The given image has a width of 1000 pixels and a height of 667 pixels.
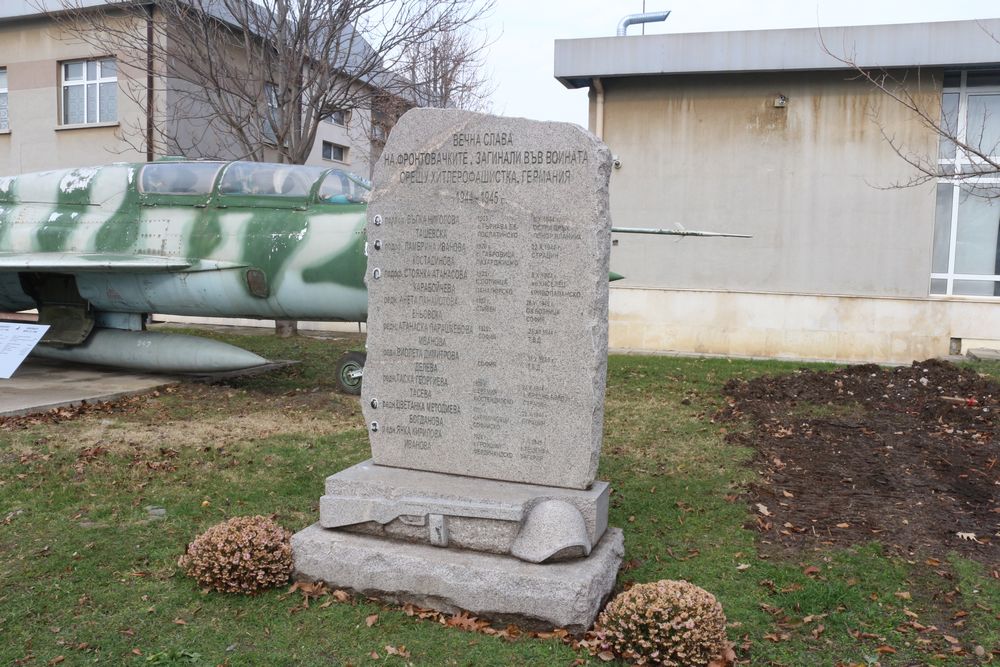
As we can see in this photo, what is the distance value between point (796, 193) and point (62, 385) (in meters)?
13.0

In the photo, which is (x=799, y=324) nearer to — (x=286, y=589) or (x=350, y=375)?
(x=350, y=375)

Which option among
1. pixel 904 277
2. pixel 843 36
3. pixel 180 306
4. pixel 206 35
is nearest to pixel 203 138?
pixel 206 35

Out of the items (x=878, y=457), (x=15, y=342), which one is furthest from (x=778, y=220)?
(x=15, y=342)

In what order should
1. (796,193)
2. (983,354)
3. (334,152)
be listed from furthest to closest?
(334,152) → (796,193) → (983,354)

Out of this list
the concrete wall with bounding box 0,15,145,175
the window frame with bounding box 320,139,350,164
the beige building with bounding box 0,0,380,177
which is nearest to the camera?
the beige building with bounding box 0,0,380,177

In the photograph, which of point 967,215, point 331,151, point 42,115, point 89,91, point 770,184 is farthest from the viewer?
point 331,151

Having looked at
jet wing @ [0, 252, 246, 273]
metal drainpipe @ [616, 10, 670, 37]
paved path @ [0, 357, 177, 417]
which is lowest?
paved path @ [0, 357, 177, 417]

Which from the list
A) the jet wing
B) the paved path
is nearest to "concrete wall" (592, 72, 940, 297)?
the jet wing

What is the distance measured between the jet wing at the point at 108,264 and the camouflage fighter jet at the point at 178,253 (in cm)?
2

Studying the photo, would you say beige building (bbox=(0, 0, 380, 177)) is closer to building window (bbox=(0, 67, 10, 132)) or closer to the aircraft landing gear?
building window (bbox=(0, 67, 10, 132))

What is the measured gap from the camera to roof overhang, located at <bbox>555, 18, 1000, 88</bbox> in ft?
46.4

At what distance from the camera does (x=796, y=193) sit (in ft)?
50.8

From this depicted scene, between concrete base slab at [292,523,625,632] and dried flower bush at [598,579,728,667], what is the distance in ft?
0.90

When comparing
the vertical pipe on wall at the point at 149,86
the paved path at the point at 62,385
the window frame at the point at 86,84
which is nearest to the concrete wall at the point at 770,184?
the vertical pipe on wall at the point at 149,86
